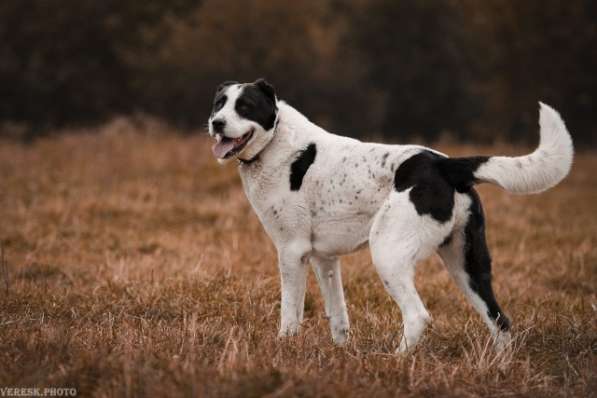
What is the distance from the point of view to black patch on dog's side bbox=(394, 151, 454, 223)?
14.0 ft

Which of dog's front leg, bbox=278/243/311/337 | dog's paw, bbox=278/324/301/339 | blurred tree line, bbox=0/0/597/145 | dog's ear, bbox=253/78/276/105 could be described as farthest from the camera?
blurred tree line, bbox=0/0/597/145

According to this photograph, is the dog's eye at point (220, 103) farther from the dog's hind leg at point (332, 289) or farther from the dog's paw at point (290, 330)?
the dog's paw at point (290, 330)

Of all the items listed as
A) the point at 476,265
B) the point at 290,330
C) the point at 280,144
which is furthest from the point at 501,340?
the point at 280,144

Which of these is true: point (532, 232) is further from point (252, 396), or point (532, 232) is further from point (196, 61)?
point (196, 61)

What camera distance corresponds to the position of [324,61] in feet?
99.0

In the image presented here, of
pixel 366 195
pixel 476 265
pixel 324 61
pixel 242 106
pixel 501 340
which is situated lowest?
pixel 501 340

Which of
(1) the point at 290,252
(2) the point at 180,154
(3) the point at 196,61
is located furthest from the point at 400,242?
(3) the point at 196,61

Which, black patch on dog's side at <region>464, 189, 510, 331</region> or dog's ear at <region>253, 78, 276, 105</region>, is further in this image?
dog's ear at <region>253, 78, 276, 105</region>

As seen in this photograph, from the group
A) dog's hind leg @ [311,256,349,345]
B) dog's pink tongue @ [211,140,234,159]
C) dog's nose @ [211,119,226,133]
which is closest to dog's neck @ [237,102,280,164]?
dog's pink tongue @ [211,140,234,159]

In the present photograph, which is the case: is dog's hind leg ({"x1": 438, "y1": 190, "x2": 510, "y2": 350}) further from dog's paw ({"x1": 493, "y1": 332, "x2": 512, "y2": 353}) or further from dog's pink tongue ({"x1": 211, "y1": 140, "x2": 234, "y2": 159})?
dog's pink tongue ({"x1": 211, "y1": 140, "x2": 234, "y2": 159})

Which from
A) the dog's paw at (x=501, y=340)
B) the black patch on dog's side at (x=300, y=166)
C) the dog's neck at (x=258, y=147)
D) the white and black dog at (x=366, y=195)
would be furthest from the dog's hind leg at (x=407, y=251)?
the dog's neck at (x=258, y=147)

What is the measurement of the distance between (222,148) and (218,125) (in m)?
0.16

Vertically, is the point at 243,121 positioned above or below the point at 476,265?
above

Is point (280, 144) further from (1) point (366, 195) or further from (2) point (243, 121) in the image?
(1) point (366, 195)
